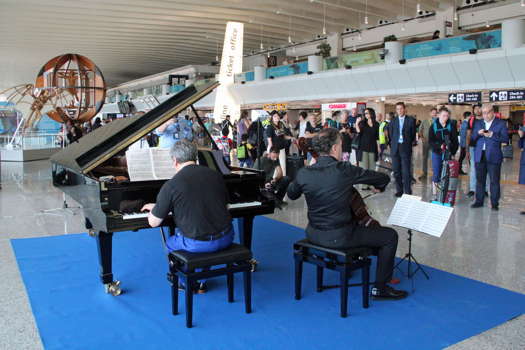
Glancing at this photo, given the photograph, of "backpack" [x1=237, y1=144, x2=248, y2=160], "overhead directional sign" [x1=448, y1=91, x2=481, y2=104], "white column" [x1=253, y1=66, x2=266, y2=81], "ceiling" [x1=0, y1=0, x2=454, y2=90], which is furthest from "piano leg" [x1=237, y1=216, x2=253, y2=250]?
"white column" [x1=253, y1=66, x2=266, y2=81]

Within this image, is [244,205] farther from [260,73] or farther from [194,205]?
[260,73]

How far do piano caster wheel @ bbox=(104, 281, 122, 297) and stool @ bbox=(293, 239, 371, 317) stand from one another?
4.94 ft

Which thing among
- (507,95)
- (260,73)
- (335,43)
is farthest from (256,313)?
(335,43)

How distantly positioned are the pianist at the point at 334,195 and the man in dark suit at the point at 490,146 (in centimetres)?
432

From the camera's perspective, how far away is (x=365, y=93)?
19.1 meters

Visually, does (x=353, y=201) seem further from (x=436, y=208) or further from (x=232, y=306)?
(x=232, y=306)

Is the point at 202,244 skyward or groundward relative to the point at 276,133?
groundward

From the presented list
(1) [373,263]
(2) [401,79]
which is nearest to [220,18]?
(2) [401,79]

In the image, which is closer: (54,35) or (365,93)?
(365,93)

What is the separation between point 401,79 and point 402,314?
50.5 feet

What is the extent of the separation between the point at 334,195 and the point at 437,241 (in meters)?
2.63

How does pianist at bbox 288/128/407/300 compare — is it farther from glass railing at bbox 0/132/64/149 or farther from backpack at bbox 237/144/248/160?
glass railing at bbox 0/132/64/149

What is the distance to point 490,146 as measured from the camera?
704 cm

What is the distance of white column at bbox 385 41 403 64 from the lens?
16953 mm
